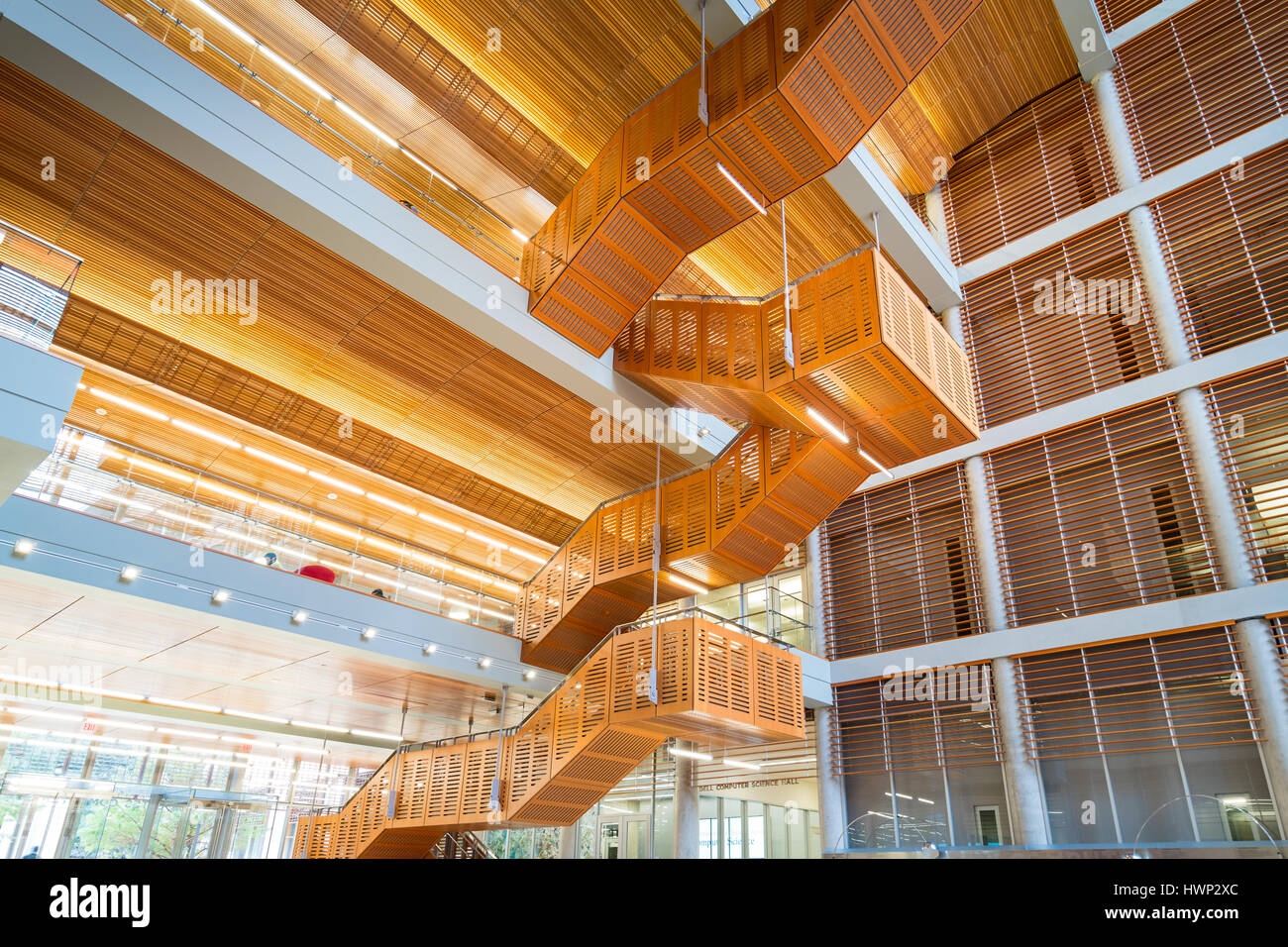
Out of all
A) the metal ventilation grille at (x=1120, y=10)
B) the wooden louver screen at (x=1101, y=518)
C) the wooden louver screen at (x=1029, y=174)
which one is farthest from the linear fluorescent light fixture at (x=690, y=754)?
the metal ventilation grille at (x=1120, y=10)

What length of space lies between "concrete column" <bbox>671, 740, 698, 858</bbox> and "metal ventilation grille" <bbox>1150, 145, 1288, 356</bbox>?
1129 cm

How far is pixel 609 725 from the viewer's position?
1123 cm

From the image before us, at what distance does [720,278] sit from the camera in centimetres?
1627

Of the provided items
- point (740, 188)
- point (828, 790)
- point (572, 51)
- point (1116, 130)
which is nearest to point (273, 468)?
point (572, 51)

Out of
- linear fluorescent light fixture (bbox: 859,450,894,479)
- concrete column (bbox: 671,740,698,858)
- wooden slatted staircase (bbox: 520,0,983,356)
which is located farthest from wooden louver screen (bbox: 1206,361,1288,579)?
concrete column (bbox: 671,740,698,858)

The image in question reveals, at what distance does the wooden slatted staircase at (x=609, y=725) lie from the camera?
10.9 m

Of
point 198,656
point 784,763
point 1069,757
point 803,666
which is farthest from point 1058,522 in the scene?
point 198,656

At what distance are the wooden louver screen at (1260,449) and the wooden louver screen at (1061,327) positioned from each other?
3.90 feet

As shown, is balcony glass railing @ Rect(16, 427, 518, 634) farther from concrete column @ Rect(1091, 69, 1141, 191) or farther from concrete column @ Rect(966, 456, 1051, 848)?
concrete column @ Rect(1091, 69, 1141, 191)

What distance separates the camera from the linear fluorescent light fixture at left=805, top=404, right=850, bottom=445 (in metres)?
11.1
